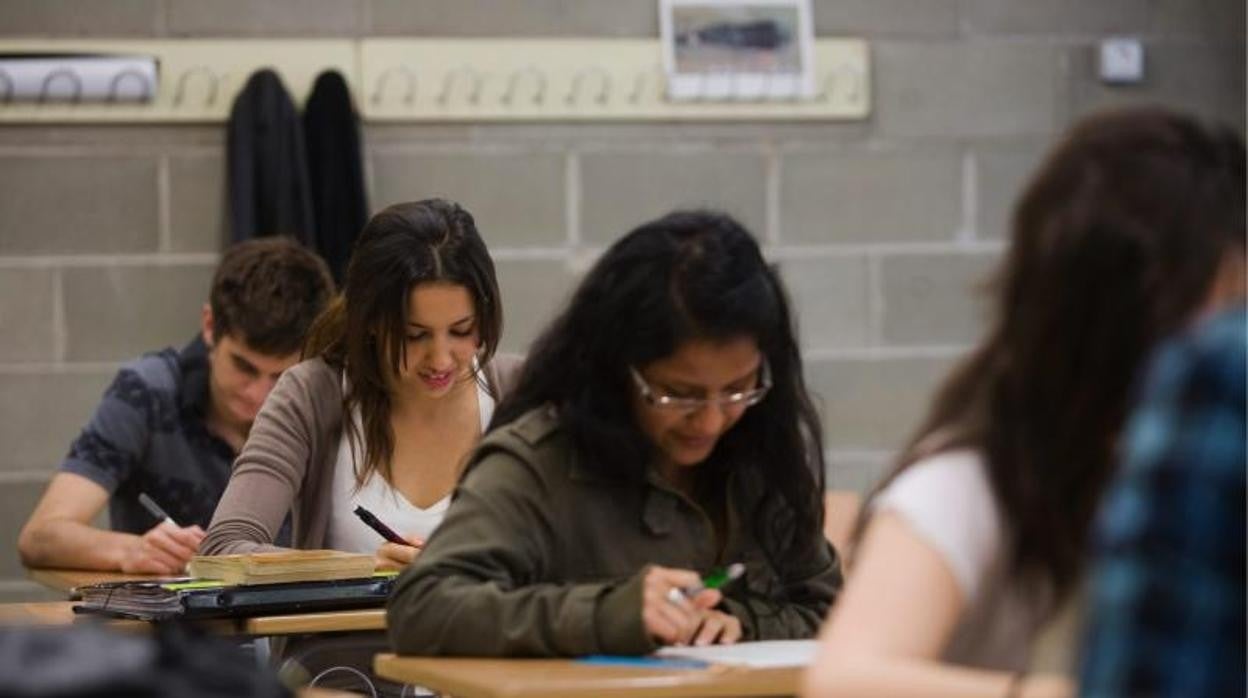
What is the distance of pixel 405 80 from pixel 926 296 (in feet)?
4.62

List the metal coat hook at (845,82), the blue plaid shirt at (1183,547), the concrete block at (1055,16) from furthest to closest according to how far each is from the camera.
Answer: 1. the concrete block at (1055,16)
2. the metal coat hook at (845,82)
3. the blue plaid shirt at (1183,547)

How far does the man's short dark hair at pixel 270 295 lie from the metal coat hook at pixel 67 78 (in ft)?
3.80

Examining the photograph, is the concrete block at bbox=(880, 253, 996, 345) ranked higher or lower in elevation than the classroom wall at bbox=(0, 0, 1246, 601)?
lower

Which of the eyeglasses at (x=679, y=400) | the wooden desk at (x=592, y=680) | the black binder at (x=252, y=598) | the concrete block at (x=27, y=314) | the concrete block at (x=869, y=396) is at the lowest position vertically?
the concrete block at (x=869, y=396)

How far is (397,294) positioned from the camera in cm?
362

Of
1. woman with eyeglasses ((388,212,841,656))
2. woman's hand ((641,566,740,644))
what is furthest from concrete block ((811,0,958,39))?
woman's hand ((641,566,740,644))

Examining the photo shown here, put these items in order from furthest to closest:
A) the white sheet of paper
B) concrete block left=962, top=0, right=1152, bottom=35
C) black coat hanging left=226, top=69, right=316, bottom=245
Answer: concrete block left=962, top=0, right=1152, bottom=35 < black coat hanging left=226, top=69, right=316, bottom=245 < the white sheet of paper

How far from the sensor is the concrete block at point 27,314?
530cm

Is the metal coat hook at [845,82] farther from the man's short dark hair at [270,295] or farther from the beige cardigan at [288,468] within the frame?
the beige cardigan at [288,468]

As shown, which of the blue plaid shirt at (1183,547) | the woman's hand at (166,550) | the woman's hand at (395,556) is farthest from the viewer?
the woman's hand at (166,550)

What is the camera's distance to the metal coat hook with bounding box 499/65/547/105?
17.8 feet

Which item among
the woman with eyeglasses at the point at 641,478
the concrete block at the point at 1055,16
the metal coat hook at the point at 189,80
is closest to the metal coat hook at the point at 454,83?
the metal coat hook at the point at 189,80

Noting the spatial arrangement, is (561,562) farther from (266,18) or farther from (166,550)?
(266,18)

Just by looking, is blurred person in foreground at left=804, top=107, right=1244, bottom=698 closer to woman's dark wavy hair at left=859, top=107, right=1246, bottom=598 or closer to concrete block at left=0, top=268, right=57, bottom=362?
woman's dark wavy hair at left=859, top=107, right=1246, bottom=598
